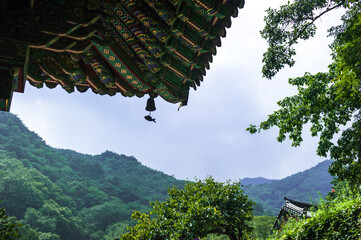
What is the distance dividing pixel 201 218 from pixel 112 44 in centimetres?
543

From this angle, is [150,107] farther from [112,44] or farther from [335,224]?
[335,224]

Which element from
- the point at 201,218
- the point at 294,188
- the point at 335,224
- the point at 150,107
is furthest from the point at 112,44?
the point at 294,188

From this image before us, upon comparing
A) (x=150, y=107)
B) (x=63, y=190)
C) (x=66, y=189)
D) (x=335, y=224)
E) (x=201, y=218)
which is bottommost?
(x=335, y=224)

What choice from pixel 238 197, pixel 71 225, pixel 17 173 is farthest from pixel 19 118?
pixel 238 197

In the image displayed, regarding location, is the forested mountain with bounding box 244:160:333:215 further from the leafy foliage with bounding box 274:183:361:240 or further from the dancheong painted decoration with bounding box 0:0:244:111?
the dancheong painted decoration with bounding box 0:0:244:111

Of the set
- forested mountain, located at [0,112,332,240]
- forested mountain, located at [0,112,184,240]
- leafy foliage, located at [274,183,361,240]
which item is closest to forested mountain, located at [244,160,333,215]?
forested mountain, located at [0,112,184,240]

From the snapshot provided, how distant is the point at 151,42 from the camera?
19.0 ft

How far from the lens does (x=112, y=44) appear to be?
561cm

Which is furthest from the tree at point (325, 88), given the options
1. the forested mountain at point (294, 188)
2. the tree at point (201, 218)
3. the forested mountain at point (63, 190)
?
the forested mountain at point (294, 188)

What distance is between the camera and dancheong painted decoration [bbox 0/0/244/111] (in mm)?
3943

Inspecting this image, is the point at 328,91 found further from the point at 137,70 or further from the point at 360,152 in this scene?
the point at 137,70

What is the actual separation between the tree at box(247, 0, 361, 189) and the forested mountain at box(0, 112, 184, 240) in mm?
38199

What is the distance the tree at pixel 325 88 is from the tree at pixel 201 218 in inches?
116

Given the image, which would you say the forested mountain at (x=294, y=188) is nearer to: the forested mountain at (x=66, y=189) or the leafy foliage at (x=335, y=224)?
the forested mountain at (x=66, y=189)
